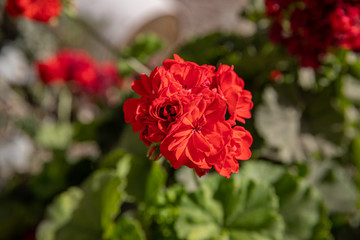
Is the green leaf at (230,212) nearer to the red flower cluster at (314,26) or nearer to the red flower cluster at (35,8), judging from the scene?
the red flower cluster at (314,26)

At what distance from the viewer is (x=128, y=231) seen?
61 centimetres

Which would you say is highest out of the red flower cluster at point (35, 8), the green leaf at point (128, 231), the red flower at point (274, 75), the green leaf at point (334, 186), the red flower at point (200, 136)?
the red flower cluster at point (35, 8)

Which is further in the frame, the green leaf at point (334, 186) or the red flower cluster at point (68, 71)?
the red flower cluster at point (68, 71)

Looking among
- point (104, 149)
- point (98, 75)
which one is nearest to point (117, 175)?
point (104, 149)

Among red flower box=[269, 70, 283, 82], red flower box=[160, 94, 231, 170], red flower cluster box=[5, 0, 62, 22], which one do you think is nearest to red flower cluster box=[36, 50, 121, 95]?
red flower cluster box=[5, 0, 62, 22]

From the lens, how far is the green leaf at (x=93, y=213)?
66 cm

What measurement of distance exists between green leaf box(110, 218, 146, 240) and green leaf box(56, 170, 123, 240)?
1.0 inches

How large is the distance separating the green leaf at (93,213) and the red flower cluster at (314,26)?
45cm

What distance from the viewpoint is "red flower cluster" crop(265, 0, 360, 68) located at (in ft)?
1.78

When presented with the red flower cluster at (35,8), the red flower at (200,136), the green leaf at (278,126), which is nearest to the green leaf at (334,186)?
the green leaf at (278,126)

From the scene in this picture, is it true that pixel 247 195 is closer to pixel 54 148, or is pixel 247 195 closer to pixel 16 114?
pixel 54 148

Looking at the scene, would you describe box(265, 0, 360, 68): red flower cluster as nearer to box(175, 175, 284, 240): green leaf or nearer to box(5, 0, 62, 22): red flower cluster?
box(175, 175, 284, 240): green leaf

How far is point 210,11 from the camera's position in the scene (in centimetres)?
203

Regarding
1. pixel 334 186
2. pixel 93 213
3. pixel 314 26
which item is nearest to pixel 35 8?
pixel 93 213
